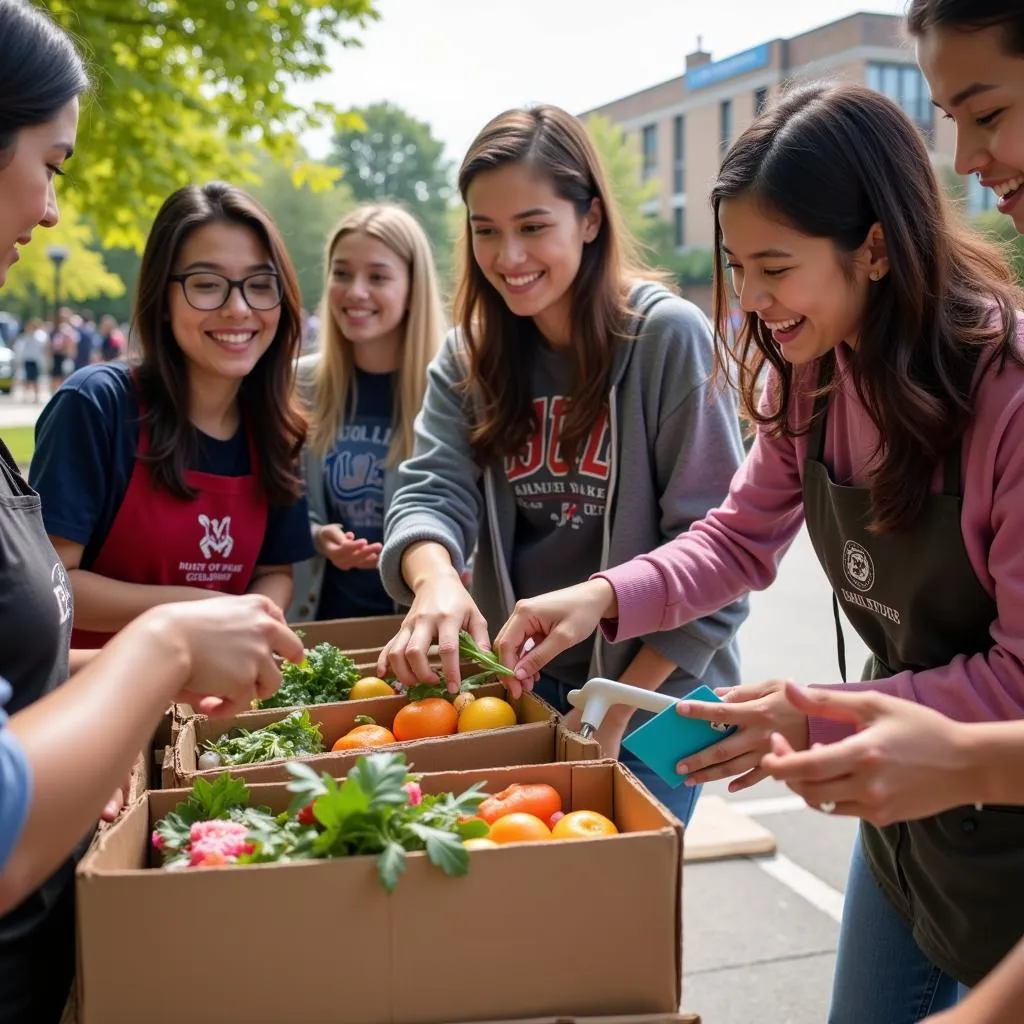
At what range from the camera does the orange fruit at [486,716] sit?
186cm

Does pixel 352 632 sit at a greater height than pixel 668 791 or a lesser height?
greater

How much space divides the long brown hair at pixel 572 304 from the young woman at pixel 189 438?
0.50m

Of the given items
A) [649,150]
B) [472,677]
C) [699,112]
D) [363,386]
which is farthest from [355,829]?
[649,150]

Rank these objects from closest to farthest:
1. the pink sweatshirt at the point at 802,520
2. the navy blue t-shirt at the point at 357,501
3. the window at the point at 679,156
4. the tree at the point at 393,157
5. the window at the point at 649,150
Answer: the pink sweatshirt at the point at 802,520, the navy blue t-shirt at the point at 357,501, the window at the point at 679,156, the window at the point at 649,150, the tree at the point at 393,157

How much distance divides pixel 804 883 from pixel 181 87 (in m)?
6.07

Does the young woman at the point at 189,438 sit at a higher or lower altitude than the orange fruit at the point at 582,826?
higher

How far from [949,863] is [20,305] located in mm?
51866

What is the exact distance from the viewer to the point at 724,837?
3.85 metres

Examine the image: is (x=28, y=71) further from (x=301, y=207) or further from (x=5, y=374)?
(x=301, y=207)

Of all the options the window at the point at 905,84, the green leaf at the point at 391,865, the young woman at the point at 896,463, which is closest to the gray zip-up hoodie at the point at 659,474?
the young woman at the point at 896,463

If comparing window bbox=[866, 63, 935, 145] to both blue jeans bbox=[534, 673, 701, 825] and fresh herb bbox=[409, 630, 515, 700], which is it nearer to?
blue jeans bbox=[534, 673, 701, 825]

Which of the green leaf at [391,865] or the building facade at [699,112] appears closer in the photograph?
the green leaf at [391,865]

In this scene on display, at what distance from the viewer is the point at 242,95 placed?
698 centimetres

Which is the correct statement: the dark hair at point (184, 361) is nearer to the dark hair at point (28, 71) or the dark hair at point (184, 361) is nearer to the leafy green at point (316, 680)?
the leafy green at point (316, 680)
